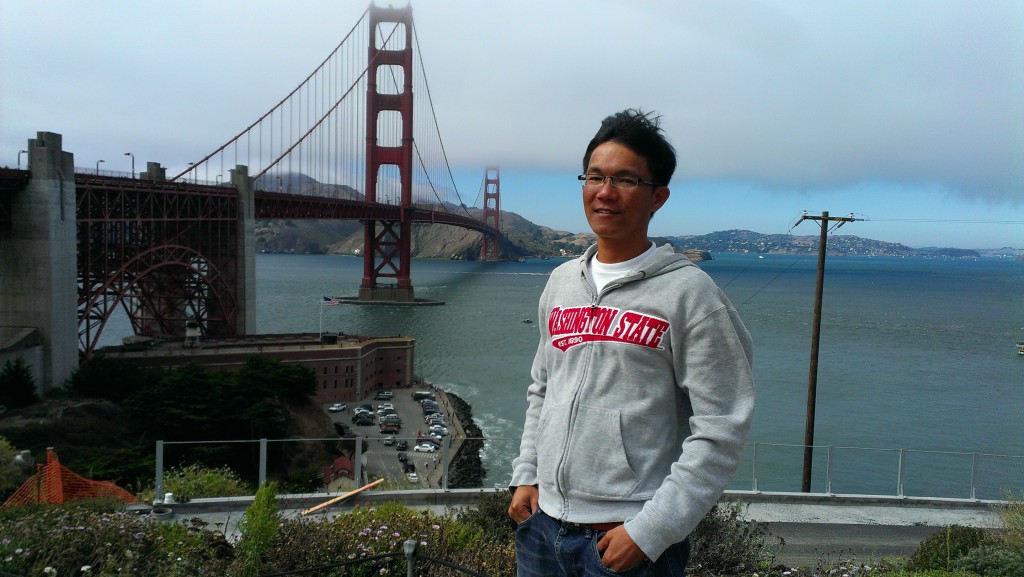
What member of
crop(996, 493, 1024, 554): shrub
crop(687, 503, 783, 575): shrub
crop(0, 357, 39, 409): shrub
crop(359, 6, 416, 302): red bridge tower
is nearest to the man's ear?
crop(687, 503, 783, 575): shrub

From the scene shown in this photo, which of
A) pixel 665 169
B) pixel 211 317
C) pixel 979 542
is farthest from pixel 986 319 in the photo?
pixel 665 169

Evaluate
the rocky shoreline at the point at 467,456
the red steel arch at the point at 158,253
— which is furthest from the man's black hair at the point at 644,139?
the red steel arch at the point at 158,253

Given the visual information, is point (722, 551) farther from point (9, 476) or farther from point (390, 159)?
point (390, 159)

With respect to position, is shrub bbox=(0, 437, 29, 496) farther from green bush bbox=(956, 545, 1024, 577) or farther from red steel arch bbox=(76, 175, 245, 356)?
red steel arch bbox=(76, 175, 245, 356)

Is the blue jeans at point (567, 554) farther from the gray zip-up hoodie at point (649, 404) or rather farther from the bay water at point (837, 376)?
the bay water at point (837, 376)

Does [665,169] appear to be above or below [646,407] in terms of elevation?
above

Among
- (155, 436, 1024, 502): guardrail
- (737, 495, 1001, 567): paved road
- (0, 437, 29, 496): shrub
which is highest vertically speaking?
(737, 495, 1001, 567): paved road

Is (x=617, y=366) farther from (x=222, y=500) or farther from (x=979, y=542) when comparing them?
(x=222, y=500)
